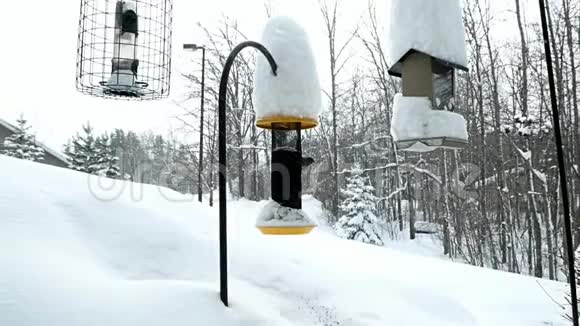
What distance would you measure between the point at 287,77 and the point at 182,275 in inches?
69.1

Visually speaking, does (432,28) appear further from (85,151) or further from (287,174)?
(85,151)

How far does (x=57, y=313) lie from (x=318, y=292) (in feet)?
7.05

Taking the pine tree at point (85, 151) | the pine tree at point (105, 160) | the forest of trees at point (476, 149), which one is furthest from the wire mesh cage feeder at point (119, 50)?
the pine tree at point (85, 151)

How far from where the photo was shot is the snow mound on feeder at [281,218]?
8.27ft

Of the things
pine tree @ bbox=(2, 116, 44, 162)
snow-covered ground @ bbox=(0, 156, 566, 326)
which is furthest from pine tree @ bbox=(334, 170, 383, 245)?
pine tree @ bbox=(2, 116, 44, 162)

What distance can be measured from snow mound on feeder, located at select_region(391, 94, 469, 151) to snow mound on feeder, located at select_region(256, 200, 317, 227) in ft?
2.54

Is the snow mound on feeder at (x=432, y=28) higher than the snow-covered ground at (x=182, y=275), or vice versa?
the snow mound on feeder at (x=432, y=28)

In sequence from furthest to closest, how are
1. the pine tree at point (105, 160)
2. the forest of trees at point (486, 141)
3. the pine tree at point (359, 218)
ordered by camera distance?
the pine tree at point (105, 160), the pine tree at point (359, 218), the forest of trees at point (486, 141)

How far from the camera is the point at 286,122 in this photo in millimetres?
2566

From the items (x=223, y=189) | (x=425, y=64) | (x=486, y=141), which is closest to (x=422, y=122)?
(x=425, y=64)

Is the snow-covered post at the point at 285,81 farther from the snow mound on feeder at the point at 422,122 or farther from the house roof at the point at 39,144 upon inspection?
the house roof at the point at 39,144

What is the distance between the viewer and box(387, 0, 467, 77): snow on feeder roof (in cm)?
256

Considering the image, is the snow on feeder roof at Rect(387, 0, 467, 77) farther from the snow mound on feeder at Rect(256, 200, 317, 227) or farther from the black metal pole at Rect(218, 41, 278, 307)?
the snow mound on feeder at Rect(256, 200, 317, 227)

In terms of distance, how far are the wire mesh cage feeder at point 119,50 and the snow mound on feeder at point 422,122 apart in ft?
5.93
